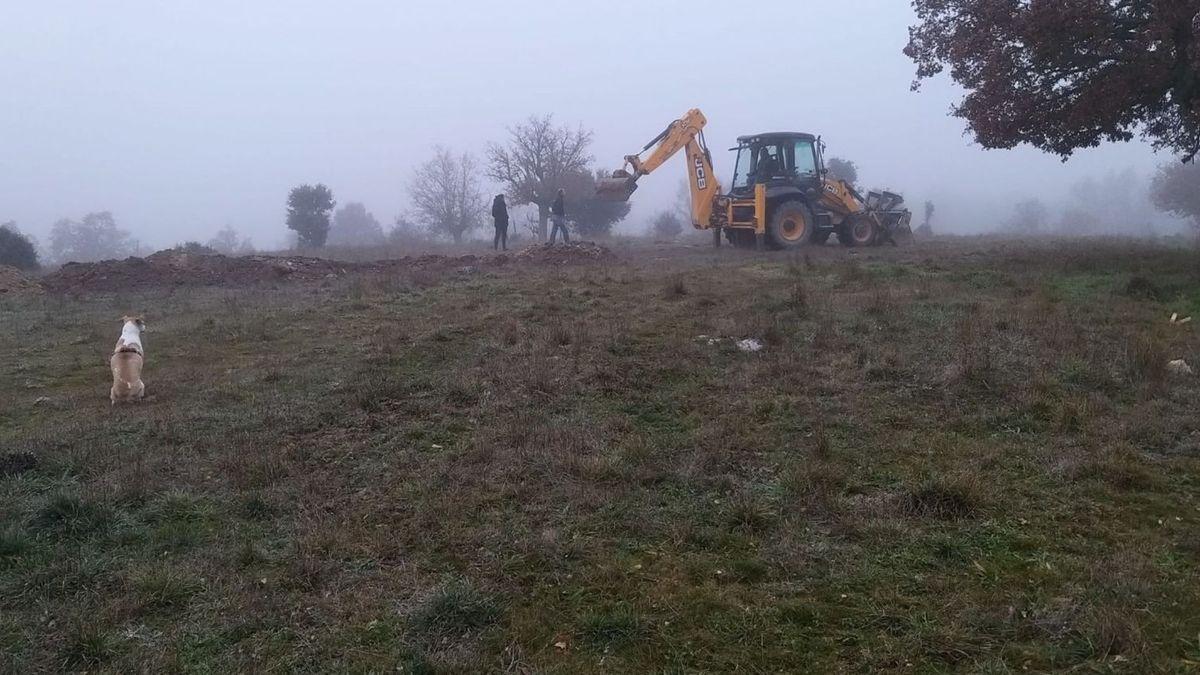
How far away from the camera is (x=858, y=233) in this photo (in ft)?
69.2

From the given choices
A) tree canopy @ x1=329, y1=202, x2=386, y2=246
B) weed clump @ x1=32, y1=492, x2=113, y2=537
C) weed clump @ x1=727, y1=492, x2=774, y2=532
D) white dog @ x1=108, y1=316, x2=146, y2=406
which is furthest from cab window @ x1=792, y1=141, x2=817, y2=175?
tree canopy @ x1=329, y1=202, x2=386, y2=246

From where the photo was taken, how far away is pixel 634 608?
3.62 m

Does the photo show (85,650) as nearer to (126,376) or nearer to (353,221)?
(126,376)

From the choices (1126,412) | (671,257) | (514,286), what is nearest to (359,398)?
(1126,412)

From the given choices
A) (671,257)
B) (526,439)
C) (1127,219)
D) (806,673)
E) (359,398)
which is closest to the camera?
(806,673)

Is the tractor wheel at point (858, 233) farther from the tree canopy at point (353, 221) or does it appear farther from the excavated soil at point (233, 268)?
the tree canopy at point (353, 221)

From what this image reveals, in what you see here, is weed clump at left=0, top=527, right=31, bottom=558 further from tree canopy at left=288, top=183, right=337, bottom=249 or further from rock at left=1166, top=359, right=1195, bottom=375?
tree canopy at left=288, top=183, right=337, bottom=249

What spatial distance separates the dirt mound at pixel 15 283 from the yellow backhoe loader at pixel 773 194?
41.9 ft

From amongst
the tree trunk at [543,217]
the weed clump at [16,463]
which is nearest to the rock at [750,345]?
the weed clump at [16,463]

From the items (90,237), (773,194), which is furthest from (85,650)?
(90,237)

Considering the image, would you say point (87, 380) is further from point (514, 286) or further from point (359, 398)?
point (514, 286)

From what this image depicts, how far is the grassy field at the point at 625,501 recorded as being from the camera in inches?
134

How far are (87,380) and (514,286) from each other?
21.1ft

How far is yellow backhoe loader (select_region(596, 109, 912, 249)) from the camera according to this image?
2016 centimetres
